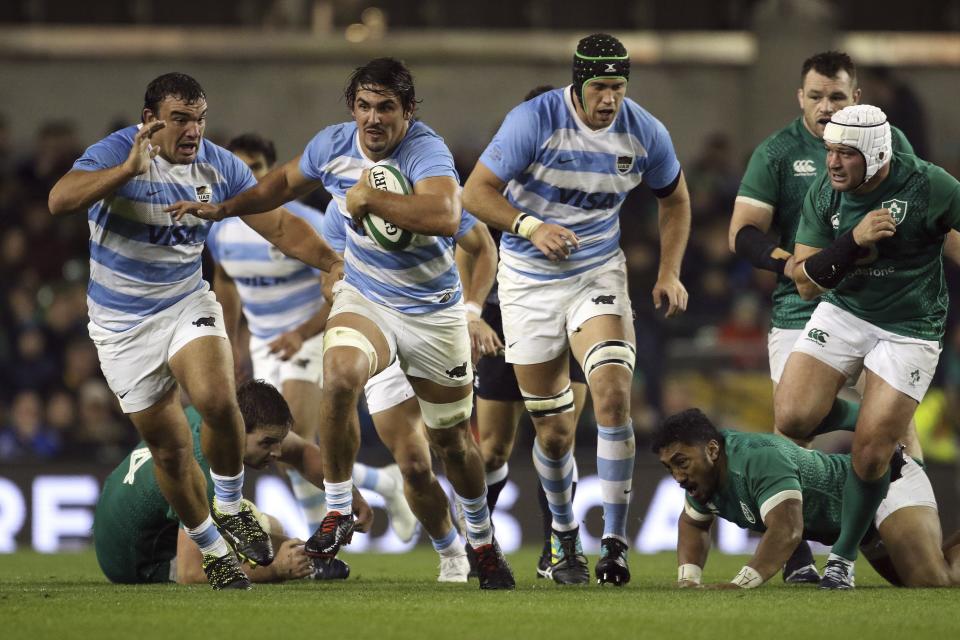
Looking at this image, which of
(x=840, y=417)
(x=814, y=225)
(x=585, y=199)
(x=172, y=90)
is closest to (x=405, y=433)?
(x=585, y=199)

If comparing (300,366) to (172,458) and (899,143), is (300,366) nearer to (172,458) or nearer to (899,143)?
(172,458)

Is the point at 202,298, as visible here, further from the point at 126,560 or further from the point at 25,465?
the point at 25,465

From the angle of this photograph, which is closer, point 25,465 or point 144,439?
point 144,439

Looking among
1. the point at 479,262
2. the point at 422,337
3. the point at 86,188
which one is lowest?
the point at 422,337

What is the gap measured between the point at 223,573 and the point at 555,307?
219 centimetres

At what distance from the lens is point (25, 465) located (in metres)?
11.6

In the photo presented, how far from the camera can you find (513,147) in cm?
767

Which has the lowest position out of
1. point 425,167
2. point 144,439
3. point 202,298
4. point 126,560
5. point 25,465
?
point 25,465

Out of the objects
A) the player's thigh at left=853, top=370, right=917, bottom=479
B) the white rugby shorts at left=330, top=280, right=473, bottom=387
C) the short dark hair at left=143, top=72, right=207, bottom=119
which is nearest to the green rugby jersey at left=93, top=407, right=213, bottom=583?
the white rugby shorts at left=330, top=280, right=473, bottom=387

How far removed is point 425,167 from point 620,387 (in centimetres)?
147

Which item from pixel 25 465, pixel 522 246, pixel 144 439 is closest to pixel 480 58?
pixel 25 465

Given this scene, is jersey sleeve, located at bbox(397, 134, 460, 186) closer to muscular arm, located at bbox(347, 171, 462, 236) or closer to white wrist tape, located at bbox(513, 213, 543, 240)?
muscular arm, located at bbox(347, 171, 462, 236)

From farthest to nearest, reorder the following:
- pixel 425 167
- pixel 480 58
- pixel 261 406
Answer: pixel 480 58 < pixel 261 406 < pixel 425 167

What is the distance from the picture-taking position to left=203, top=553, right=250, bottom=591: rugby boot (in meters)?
7.14
